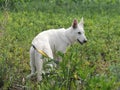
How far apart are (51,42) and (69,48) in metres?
2.86

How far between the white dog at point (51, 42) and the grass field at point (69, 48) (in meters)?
0.25

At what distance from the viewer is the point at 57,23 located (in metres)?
11.9

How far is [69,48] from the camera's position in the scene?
3727 millimetres

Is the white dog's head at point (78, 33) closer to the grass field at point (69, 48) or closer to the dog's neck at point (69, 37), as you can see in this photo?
the dog's neck at point (69, 37)

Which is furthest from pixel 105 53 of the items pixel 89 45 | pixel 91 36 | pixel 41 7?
pixel 41 7

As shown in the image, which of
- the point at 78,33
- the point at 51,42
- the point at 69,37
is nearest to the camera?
the point at 51,42

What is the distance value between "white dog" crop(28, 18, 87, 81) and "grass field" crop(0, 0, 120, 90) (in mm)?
249

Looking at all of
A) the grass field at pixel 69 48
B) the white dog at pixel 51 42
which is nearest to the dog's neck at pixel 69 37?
the white dog at pixel 51 42

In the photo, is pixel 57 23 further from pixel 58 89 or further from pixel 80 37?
pixel 58 89

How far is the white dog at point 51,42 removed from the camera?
5.73 metres

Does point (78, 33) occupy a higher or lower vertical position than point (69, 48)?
higher

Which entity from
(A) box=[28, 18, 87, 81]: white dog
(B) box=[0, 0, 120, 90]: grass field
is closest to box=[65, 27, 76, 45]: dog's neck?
(A) box=[28, 18, 87, 81]: white dog

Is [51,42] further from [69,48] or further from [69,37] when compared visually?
[69,48]

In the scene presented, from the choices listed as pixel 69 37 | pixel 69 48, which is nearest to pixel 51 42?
pixel 69 37
